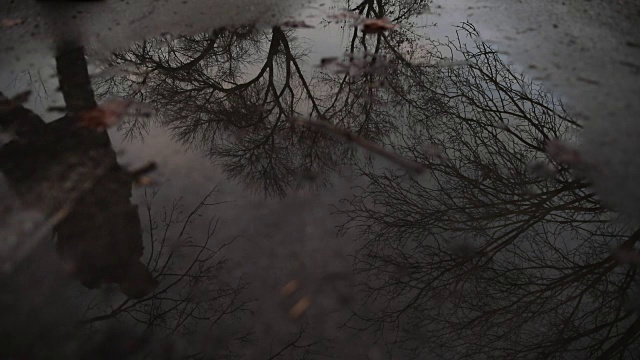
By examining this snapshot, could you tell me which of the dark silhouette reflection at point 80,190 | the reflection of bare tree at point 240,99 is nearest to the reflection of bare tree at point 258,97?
the reflection of bare tree at point 240,99

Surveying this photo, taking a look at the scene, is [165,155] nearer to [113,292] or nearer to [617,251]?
[113,292]

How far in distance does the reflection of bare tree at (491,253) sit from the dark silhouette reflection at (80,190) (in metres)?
1.05

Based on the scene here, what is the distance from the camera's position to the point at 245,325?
5.89ft

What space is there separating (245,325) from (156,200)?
0.87 meters

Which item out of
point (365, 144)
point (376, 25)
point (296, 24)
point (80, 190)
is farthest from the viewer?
point (376, 25)

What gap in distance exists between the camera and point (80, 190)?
2.24 meters

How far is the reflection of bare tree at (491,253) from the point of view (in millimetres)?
1856

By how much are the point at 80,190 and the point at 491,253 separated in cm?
202

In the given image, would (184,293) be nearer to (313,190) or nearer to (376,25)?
(313,190)

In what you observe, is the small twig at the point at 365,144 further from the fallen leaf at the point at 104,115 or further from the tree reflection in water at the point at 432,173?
the fallen leaf at the point at 104,115

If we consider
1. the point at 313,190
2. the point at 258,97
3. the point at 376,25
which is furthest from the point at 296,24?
the point at 313,190

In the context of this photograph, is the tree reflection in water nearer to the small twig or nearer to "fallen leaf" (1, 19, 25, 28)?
the small twig

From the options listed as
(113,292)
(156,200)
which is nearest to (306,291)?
(113,292)

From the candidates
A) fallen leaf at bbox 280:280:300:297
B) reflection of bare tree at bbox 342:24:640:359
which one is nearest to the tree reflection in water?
reflection of bare tree at bbox 342:24:640:359
